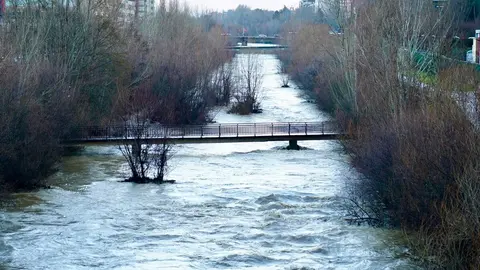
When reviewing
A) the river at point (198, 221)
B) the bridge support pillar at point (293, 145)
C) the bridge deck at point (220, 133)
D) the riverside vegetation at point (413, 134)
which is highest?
the riverside vegetation at point (413, 134)

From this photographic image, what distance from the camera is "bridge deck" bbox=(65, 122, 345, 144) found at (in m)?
35.0

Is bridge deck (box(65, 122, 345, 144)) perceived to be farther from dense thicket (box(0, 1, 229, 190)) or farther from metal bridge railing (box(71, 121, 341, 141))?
dense thicket (box(0, 1, 229, 190))

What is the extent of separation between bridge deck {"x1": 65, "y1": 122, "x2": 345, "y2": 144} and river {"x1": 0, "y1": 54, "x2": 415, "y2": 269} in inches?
55.2

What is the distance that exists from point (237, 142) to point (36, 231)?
1755 centimetres

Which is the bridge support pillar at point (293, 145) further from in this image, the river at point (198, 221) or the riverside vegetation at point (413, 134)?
the river at point (198, 221)

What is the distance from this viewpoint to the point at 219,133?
36781 millimetres

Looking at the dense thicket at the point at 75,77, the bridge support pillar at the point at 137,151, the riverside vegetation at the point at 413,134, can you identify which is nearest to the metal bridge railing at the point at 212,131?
the dense thicket at the point at 75,77

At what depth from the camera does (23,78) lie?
27781 millimetres

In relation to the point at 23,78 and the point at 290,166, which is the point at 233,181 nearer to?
the point at 290,166

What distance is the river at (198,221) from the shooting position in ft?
61.1

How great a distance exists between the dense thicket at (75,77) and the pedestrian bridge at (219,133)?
0.98 meters

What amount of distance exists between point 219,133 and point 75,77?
6362 millimetres

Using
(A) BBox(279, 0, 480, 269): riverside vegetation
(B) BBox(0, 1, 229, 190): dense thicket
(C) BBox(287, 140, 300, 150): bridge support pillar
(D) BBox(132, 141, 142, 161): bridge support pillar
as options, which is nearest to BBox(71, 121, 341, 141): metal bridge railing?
(C) BBox(287, 140, 300, 150): bridge support pillar

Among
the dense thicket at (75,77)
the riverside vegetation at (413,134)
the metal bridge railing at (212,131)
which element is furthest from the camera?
the metal bridge railing at (212,131)
